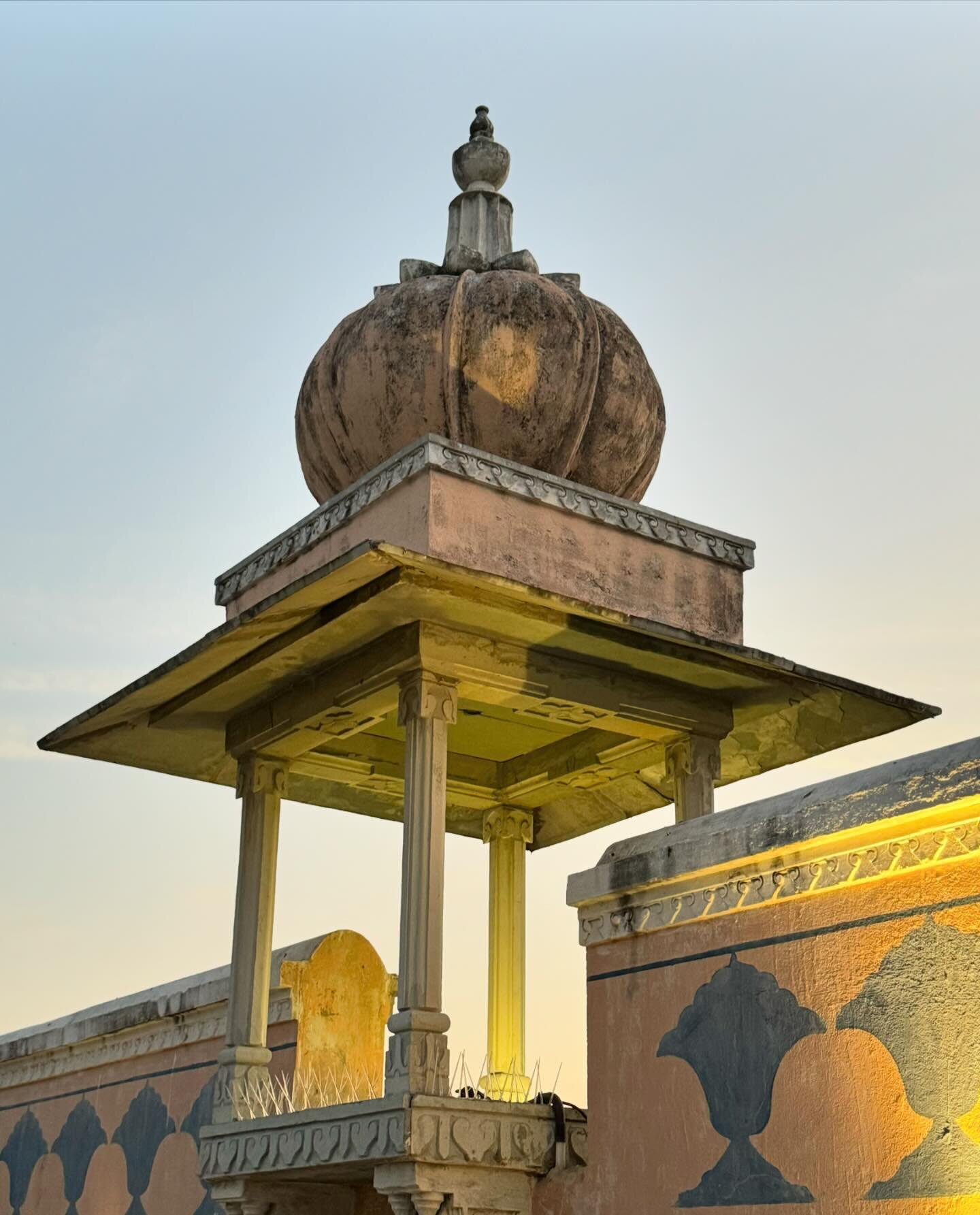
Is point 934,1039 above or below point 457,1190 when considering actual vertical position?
above

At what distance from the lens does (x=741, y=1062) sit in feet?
20.9

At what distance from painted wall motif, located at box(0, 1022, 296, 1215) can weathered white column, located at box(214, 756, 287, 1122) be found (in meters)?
0.41

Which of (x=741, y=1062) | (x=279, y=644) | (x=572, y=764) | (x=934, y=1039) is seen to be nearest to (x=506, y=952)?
(x=572, y=764)

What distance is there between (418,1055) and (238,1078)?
195 centimetres

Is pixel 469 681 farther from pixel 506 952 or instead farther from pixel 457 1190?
pixel 506 952

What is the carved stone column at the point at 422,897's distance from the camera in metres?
7.84

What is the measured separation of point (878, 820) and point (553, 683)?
3.27m

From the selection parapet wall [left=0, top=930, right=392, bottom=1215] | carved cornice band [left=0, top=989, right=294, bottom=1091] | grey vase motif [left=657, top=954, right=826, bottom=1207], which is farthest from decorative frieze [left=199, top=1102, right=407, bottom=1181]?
grey vase motif [left=657, top=954, right=826, bottom=1207]

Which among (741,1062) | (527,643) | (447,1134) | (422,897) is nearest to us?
(741,1062)

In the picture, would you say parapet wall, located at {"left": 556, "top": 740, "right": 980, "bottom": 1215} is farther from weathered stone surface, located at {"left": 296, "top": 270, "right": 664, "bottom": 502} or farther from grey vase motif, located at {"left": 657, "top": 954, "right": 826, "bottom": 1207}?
weathered stone surface, located at {"left": 296, "top": 270, "right": 664, "bottom": 502}

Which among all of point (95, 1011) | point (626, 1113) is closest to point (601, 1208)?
point (626, 1113)

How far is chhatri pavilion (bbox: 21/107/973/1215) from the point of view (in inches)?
301

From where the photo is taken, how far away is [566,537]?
9.37 metres

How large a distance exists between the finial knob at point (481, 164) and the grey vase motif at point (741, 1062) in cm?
664
